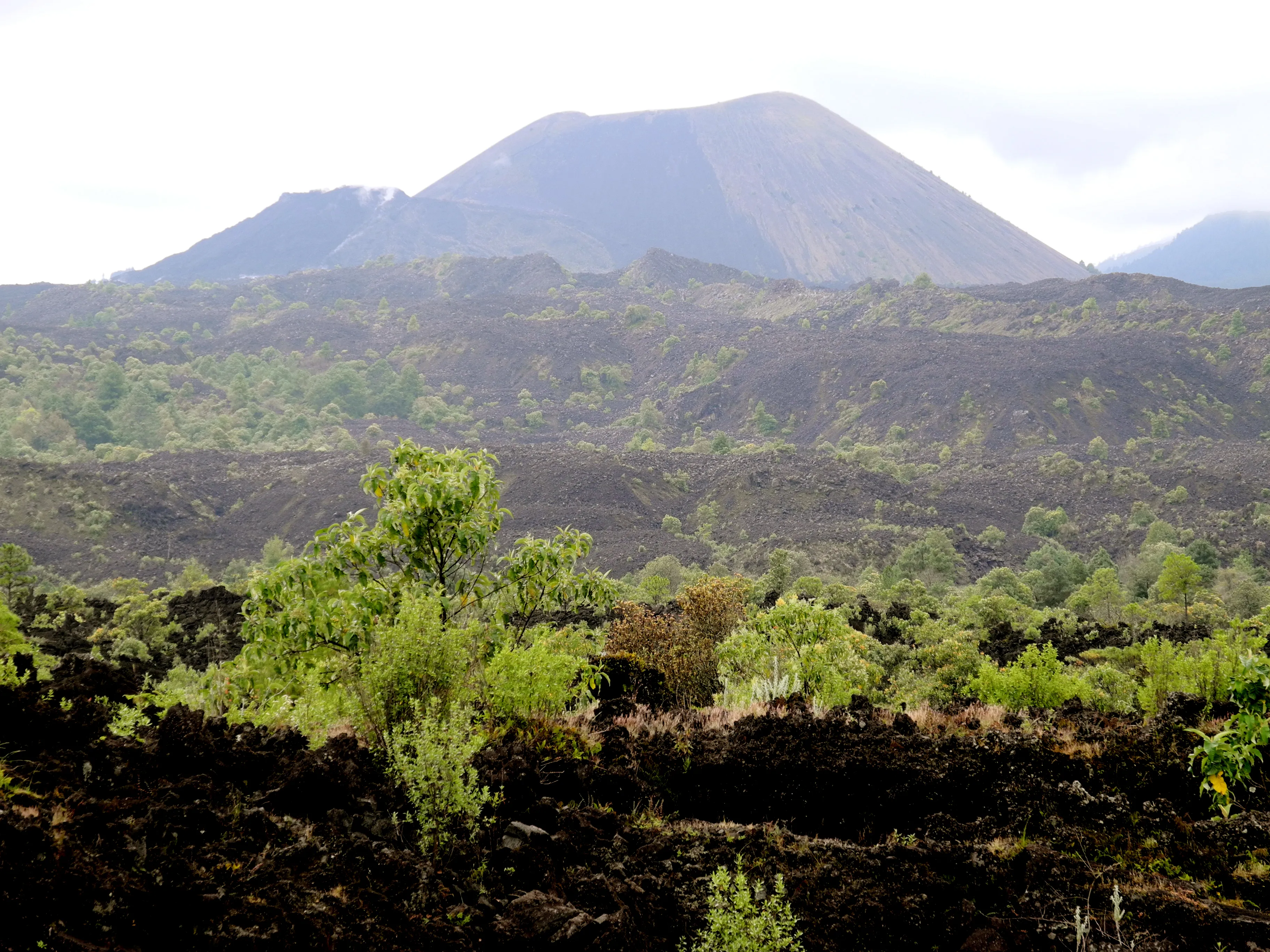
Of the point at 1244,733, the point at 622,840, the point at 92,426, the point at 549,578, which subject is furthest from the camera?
the point at 92,426

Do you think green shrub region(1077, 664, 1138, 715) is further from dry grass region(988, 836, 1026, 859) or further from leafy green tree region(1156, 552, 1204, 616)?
leafy green tree region(1156, 552, 1204, 616)

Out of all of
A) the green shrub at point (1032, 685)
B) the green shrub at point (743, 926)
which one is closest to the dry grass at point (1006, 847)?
the green shrub at point (743, 926)

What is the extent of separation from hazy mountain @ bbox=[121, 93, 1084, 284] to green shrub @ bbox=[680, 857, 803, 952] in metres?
123

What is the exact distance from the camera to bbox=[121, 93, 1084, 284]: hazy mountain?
425 feet

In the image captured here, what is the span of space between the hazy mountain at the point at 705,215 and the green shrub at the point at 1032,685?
387ft

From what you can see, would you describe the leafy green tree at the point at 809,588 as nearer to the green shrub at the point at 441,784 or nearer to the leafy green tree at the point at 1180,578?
the leafy green tree at the point at 1180,578

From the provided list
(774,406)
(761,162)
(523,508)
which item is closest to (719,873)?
(523,508)

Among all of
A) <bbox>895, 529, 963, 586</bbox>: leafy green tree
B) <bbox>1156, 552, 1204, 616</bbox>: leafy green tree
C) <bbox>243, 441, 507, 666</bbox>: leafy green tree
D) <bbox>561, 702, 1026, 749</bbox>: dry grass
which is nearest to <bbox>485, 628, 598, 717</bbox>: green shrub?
<bbox>561, 702, 1026, 749</bbox>: dry grass

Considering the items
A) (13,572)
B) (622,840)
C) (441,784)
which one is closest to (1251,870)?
(622,840)

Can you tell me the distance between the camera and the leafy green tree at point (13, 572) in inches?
503

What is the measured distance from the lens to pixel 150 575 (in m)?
26.4

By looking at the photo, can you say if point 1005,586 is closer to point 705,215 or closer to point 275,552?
point 275,552

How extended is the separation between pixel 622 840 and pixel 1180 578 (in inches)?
511

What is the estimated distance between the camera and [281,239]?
14212 cm
